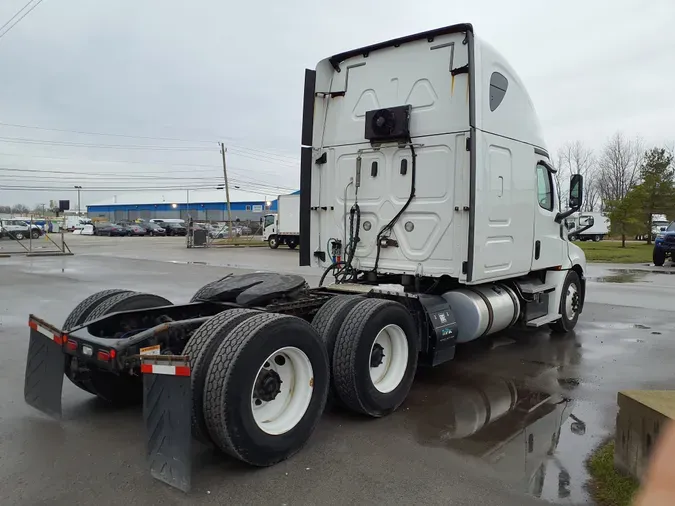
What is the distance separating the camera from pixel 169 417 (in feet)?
10.7

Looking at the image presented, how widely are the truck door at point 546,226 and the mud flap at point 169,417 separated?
208 inches

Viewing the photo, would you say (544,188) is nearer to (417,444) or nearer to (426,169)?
(426,169)

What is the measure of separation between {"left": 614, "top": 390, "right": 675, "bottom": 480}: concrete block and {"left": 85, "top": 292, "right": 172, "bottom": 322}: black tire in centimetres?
414

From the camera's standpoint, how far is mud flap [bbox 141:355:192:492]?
3209 mm

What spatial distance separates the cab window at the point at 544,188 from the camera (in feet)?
23.3

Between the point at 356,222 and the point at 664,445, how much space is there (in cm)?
390

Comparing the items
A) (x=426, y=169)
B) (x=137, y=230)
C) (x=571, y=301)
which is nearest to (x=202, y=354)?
(x=426, y=169)

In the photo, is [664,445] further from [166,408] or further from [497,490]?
[166,408]

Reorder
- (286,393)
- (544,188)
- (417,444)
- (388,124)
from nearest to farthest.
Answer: (286,393)
(417,444)
(388,124)
(544,188)

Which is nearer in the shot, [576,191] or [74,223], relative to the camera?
[576,191]

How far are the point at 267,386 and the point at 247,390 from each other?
13.1 inches

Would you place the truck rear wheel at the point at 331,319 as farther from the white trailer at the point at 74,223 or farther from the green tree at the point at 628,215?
the white trailer at the point at 74,223

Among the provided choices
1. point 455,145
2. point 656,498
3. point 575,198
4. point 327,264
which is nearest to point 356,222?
point 327,264

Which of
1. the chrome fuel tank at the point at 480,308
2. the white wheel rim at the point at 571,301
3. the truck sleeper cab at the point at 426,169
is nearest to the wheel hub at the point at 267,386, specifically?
the truck sleeper cab at the point at 426,169
